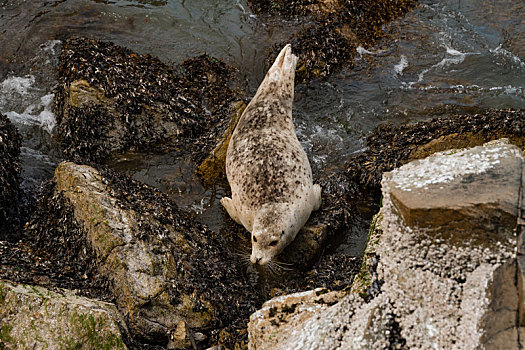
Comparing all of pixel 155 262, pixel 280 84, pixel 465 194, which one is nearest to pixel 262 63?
pixel 280 84

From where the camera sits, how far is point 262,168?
17.8 ft

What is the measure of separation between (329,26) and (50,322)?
6616mm

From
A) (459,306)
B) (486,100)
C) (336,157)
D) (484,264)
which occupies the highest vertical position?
(484,264)

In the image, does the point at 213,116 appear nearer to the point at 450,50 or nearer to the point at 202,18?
the point at 202,18

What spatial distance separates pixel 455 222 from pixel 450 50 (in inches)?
254

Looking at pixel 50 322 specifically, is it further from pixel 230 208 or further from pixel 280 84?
pixel 280 84

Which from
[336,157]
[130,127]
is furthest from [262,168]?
[130,127]

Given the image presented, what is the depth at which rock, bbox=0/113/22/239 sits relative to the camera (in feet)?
18.2

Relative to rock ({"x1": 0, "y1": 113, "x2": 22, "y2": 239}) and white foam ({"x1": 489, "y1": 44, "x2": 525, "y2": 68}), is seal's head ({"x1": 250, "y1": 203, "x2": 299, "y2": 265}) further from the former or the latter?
white foam ({"x1": 489, "y1": 44, "x2": 525, "y2": 68})

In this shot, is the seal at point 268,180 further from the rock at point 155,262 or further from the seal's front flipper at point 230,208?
the rock at point 155,262

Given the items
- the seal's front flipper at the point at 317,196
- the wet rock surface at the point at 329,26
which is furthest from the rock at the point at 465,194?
the wet rock surface at the point at 329,26

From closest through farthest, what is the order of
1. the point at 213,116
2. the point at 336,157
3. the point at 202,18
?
the point at 336,157
the point at 213,116
the point at 202,18

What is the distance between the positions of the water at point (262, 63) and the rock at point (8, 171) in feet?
0.62

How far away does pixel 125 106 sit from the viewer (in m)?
6.89
